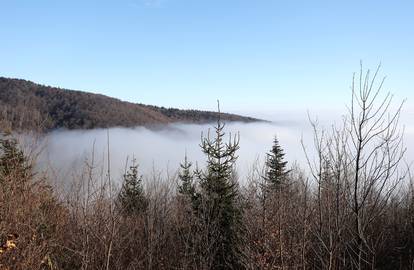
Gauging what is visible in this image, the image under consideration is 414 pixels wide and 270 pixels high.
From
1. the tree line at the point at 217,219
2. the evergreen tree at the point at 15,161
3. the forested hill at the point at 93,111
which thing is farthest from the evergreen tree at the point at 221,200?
the forested hill at the point at 93,111

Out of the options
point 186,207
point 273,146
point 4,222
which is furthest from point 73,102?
point 4,222

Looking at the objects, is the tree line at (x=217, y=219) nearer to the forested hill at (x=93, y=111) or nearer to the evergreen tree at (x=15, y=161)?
the evergreen tree at (x=15, y=161)

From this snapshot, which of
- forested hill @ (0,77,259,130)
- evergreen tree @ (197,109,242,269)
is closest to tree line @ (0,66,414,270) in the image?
evergreen tree @ (197,109,242,269)

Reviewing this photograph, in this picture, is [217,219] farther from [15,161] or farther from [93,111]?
[93,111]

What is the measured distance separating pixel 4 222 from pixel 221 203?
1029 cm

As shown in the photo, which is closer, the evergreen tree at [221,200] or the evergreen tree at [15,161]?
the evergreen tree at [15,161]

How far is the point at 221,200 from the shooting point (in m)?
19.6

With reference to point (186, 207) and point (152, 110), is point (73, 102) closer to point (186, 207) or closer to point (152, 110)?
point (152, 110)

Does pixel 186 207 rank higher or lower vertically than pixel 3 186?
lower

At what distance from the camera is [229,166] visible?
19.8m

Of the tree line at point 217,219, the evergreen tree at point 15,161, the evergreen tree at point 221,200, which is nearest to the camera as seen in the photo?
the tree line at point 217,219

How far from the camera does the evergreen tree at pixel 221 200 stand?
19.3 m

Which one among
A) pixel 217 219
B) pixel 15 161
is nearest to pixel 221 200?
pixel 217 219

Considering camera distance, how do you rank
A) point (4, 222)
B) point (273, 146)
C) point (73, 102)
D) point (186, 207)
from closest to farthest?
point (4, 222) < point (186, 207) < point (273, 146) < point (73, 102)
